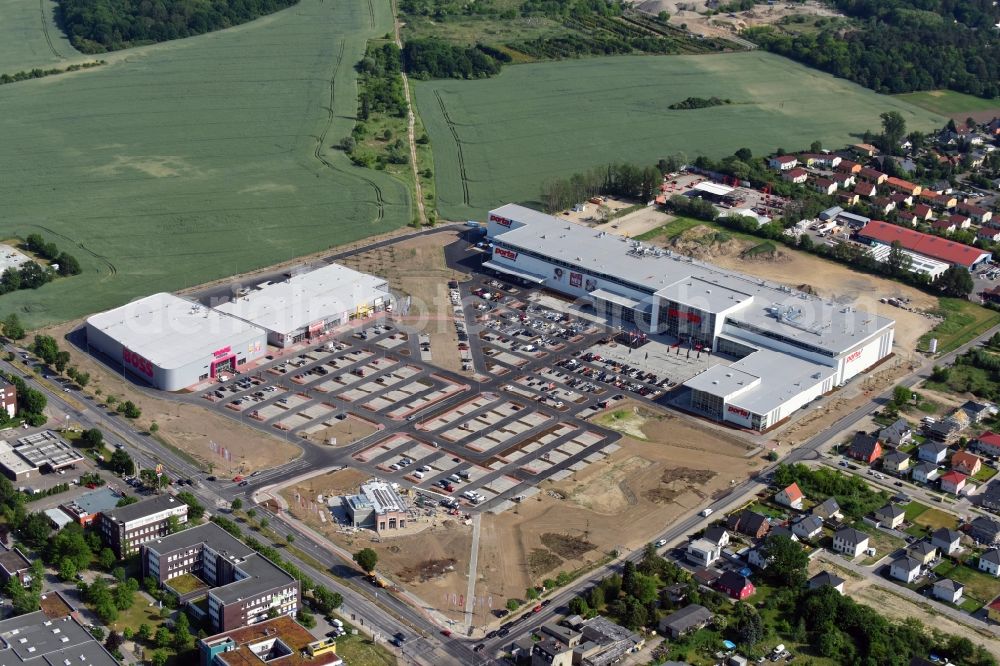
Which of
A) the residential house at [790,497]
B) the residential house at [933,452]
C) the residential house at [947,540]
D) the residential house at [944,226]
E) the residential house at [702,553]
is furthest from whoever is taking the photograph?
the residential house at [944,226]

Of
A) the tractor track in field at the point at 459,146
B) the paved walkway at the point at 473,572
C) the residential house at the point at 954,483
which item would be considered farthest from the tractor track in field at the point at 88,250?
the residential house at the point at 954,483

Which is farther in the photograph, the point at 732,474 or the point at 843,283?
the point at 843,283

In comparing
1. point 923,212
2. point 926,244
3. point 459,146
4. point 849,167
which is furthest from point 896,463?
point 459,146

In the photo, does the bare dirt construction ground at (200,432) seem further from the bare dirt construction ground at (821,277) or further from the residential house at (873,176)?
the residential house at (873,176)

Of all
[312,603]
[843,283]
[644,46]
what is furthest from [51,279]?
[644,46]

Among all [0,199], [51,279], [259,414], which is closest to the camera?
[259,414]

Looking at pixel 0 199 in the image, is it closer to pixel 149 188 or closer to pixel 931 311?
pixel 149 188

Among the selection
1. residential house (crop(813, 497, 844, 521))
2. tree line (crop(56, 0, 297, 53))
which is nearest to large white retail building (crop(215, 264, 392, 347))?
residential house (crop(813, 497, 844, 521))
